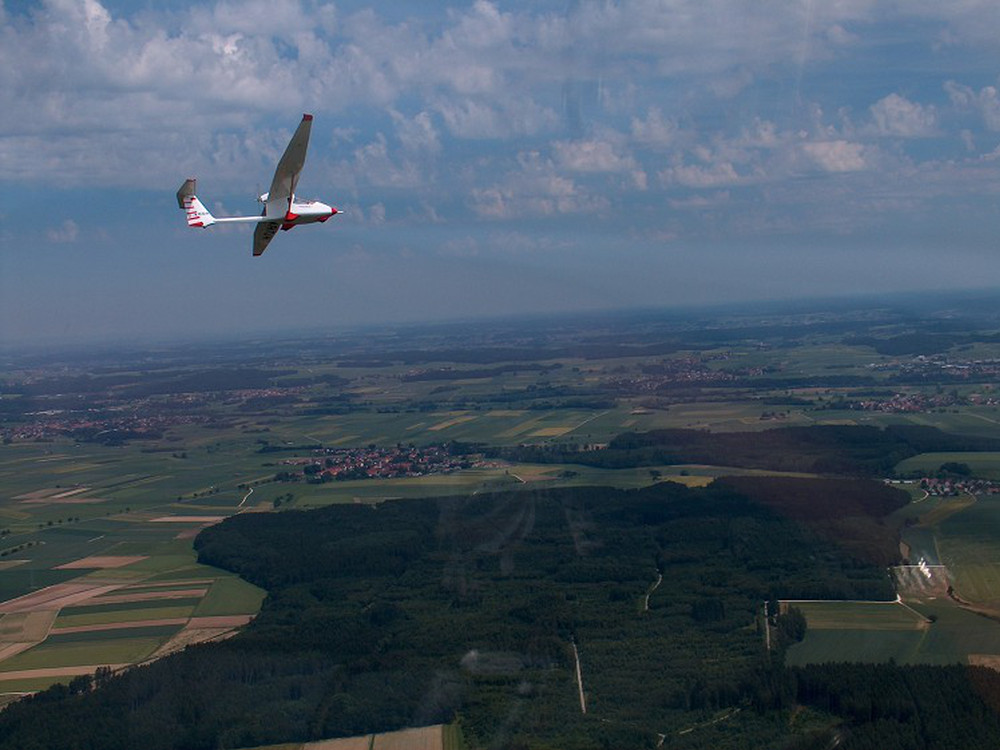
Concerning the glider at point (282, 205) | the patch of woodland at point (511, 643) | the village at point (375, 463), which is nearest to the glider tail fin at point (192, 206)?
the glider at point (282, 205)

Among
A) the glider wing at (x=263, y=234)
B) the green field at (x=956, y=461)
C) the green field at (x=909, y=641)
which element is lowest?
the green field at (x=909, y=641)

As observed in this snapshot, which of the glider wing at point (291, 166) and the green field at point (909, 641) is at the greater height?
the glider wing at point (291, 166)

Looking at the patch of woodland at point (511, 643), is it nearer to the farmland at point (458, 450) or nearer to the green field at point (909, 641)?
the green field at point (909, 641)

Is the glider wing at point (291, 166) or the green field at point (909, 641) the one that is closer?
the glider wing at point (291, 166)

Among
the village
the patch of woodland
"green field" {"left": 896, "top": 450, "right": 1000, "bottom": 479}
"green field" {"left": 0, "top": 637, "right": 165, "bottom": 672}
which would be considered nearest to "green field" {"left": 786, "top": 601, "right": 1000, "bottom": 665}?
the patch of woodland

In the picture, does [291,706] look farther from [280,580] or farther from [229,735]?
[280,580]

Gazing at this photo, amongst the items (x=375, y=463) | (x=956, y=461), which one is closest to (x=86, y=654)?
(x=375, y=463)

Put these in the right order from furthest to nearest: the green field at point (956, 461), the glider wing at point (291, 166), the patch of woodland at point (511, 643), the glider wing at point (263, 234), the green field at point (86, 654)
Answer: the green field at point (956, 461), the green field at point (86, 654), the patch of woodland at point (511, 643), the glider wing at point (263, 234), the glider wing at point (291, 166)

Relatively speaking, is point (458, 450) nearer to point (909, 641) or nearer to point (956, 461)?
point (956, 461)
